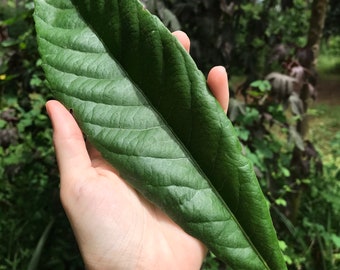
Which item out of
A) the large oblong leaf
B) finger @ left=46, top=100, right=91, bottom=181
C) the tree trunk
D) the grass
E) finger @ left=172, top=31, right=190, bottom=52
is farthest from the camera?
the grass

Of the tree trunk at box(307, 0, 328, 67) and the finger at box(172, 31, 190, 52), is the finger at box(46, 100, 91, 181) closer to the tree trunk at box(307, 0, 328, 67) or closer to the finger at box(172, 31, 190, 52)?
Result: the finger at box(172, 31, 190, 52)

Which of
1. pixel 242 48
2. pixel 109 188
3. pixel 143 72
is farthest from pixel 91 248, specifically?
pixel 242 48

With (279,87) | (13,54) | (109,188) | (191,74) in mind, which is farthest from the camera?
(13,54)

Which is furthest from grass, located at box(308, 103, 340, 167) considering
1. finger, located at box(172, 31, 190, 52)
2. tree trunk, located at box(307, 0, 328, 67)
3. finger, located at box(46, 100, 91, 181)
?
finger, located at box(46, 100, 91, 181)

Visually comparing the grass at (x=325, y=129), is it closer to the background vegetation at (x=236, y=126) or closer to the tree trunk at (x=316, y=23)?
the background vegetation at (x=236, y=126)

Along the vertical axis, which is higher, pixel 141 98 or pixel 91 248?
pixel 141 98

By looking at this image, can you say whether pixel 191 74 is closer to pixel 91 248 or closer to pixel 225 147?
pixel 225 147

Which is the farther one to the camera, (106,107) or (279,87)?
(279,87)

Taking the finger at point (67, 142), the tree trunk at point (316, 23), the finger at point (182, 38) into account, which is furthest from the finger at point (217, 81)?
the tree trunk at point (316, 23)
